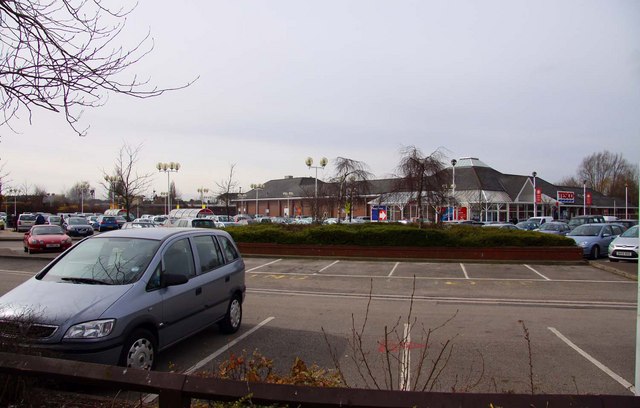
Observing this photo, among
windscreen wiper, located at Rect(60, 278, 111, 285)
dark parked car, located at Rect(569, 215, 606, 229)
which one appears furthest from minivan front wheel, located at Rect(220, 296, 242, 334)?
dark parked car, located at Rect(569, 215, 606, 229)

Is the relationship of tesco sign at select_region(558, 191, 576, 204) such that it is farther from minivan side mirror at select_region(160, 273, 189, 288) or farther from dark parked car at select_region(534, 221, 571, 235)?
minivan side mirror at select_region(160, 273, 189, 288)

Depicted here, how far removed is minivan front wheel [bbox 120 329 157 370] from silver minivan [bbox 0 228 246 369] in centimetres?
1

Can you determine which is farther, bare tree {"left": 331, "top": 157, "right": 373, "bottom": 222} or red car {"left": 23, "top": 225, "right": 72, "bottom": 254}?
bare tree {"left": 331, "top": 157, "right": 373, "bottom": 222}

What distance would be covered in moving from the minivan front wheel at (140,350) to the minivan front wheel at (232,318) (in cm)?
216

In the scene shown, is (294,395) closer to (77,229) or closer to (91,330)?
(91,330)

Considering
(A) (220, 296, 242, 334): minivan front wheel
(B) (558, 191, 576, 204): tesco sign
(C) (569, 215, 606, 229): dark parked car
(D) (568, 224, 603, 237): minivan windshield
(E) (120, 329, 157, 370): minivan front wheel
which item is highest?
(B) (558, 191, 576, 204): tesco sign

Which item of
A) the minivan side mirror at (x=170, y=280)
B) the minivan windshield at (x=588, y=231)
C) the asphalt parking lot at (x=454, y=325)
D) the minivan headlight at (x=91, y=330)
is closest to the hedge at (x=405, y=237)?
the asphalt parking lot at (x=454, y=325)

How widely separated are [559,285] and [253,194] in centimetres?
8392

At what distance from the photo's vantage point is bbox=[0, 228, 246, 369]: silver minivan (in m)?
4.57

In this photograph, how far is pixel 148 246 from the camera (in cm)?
618

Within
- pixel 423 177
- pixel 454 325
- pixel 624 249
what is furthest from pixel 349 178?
pixel 454 325

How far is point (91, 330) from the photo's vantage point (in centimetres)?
463

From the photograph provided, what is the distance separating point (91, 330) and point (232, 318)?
10.5ft

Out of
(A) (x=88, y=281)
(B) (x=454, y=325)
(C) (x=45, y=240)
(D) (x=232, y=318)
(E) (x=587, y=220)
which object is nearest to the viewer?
(A) (x=88, y=281)
